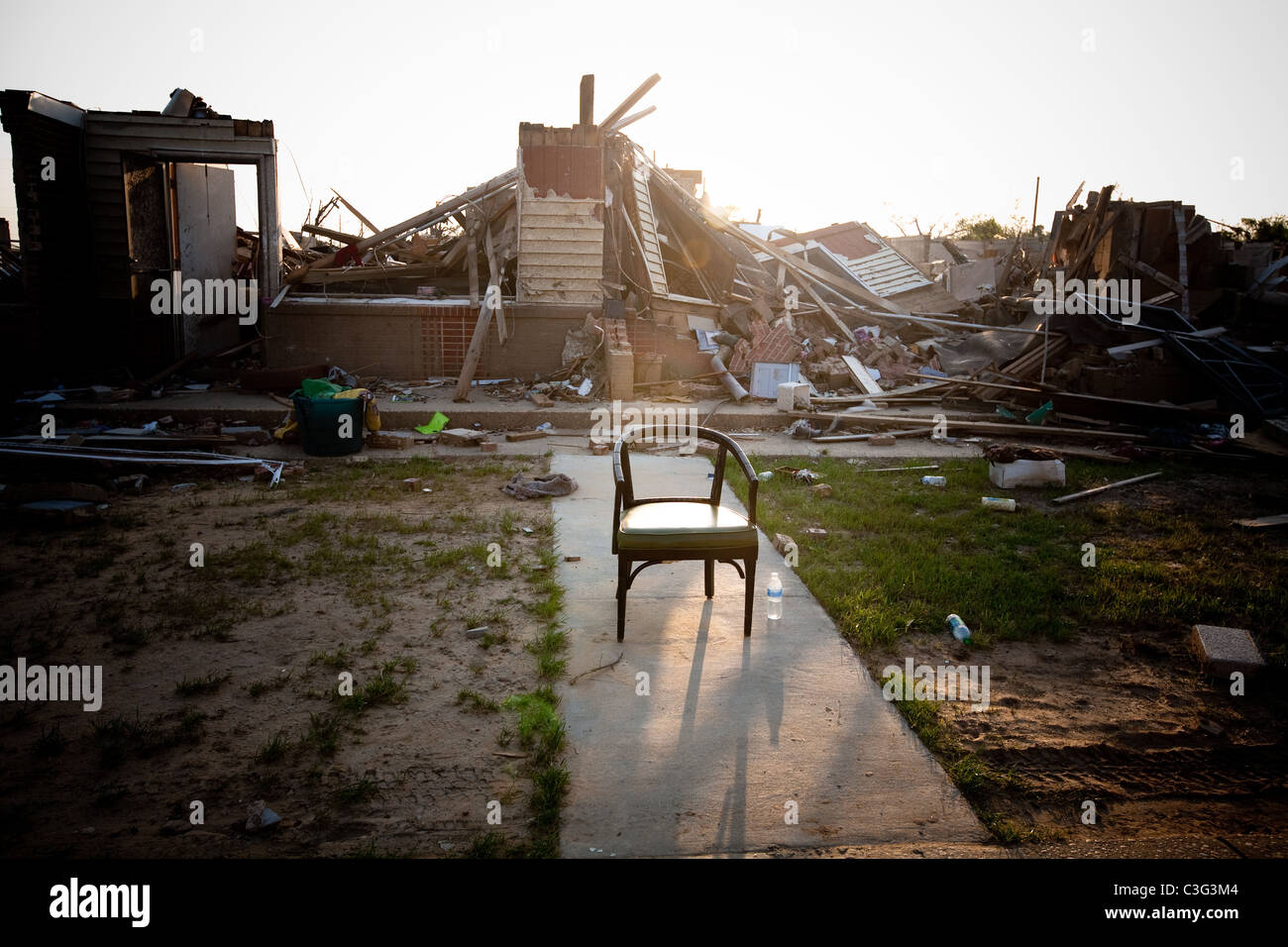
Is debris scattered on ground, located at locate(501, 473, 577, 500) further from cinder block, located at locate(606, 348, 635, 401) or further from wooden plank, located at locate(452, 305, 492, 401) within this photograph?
cinder block, located at locate(606, 348, 635, 401)

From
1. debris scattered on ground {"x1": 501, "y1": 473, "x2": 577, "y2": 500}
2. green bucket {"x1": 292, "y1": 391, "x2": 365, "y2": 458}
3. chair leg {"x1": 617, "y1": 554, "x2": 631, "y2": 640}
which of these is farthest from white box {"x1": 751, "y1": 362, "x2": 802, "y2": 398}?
chair leg {"x1": 617, "y1": 554, "x2": 631, "y2": 640}

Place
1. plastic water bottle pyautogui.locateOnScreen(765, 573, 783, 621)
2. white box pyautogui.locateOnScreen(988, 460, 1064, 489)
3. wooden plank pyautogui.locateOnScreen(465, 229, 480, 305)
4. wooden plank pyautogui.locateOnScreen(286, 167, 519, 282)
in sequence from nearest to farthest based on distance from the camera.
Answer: plastic water bottle pyautogui.locateOnScreen(765, 573, 783, 621), white box pyautogui.locateOnScreen(988, 460, 1064, 489), wooden plank pyautogui.locateOnScreen(465, 229, 480, 305), wooden plank pyautogui.locateOnScreen(286, 167, 519, 282)

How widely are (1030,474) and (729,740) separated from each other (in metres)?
5.67

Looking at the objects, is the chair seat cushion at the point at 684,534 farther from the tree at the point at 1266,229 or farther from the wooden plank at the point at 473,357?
the tree at the point at 1266,229

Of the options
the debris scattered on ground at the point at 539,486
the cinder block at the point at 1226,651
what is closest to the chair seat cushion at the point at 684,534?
the cinder block at the point at 1226,651

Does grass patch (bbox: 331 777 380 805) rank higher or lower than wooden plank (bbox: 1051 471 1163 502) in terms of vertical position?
lower

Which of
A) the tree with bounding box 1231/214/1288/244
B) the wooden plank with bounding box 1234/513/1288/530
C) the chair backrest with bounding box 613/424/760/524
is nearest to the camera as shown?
the chair backrest with bounding box 613/424/760/524

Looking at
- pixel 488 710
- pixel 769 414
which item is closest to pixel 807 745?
pixel 488 710

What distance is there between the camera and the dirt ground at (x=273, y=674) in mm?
2684

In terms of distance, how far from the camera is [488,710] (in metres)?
3.44

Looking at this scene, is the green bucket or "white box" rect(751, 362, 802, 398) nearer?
the green bucket

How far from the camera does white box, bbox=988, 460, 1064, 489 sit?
7.51 metres

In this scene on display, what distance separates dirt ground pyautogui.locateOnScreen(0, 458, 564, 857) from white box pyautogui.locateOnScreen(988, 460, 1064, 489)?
4581 millimetres

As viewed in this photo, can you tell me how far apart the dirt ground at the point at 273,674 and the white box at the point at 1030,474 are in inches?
180
